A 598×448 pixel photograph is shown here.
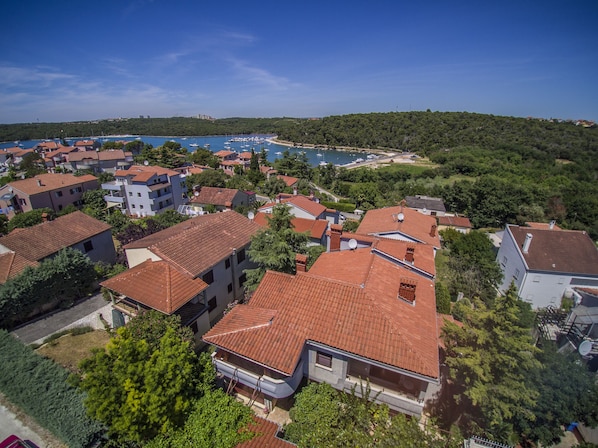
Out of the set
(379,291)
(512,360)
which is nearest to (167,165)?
(379,291)

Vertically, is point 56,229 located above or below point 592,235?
above

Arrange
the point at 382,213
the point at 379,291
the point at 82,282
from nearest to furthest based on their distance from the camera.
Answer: the point at 379,291
the point at 82,282
the point at 382,213

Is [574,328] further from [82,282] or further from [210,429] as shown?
[82,282]

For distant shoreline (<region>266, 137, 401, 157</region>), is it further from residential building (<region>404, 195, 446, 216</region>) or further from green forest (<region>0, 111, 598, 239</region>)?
residential building (<region>404, 195, 446, 216</region>)

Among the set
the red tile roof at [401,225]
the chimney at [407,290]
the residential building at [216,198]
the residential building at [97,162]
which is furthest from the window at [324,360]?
the residential building at [97,162]

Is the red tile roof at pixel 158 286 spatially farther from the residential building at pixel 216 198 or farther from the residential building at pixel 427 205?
the residential building at pixel 427 205

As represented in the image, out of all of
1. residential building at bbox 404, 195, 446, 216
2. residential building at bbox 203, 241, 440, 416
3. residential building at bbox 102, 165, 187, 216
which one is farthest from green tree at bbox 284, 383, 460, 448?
residential building at bbox 404, 195, 446, 216
